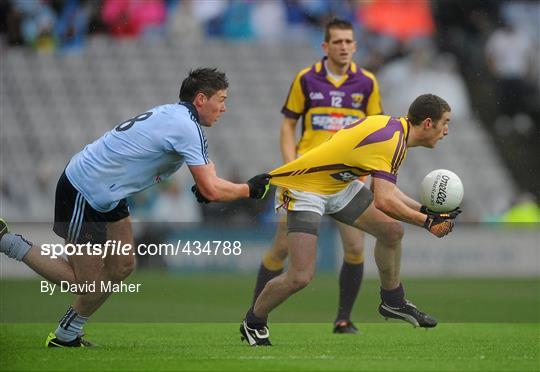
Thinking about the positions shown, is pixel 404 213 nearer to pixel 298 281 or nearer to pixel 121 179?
pixel 298 281

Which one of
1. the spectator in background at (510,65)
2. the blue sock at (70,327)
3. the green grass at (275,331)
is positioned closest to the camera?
the green grass at (275,331)

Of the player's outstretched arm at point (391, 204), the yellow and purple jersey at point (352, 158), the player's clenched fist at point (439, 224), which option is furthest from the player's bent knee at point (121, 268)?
the player's clenched fist at point (439, 224)

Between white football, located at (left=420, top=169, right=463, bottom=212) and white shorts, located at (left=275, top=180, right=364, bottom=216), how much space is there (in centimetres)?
A: 78

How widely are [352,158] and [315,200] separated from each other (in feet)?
1.59

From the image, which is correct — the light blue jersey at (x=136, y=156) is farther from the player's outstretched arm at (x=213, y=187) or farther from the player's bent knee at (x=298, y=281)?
the player's bent knee at (x=298, y=281)

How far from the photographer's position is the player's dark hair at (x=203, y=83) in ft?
28.2

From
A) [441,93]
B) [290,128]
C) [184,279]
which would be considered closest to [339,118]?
[290,128]

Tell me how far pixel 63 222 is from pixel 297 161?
1838mm

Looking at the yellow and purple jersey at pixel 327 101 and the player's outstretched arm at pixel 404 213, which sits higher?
the yellow and purple jersey at pixel 327 101

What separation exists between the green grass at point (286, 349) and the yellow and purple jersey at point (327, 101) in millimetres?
1845

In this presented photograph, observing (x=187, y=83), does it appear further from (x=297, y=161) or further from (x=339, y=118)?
(x=339, y=118)

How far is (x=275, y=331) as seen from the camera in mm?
10586

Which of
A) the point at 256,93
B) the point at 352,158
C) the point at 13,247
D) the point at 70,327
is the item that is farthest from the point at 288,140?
the point at 256,93

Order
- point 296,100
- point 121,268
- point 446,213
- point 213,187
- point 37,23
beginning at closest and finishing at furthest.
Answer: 1. point 213,187
2. point 446,213
3. point 121,268
4. point 296,100
5. point 37,23
